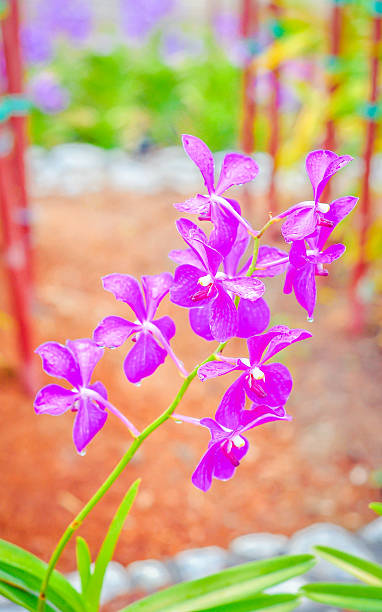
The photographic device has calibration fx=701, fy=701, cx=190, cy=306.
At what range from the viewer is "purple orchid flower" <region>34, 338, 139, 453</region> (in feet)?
2.41

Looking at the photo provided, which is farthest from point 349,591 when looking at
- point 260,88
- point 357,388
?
point 260,88

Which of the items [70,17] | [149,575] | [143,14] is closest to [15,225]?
[149,575]

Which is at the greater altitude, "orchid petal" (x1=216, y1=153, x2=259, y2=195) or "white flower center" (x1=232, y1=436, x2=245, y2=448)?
"orchid petal" (x1=216, y1=153, x2=259, y2=195)

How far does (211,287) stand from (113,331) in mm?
134

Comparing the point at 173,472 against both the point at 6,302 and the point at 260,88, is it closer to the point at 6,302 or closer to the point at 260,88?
the point at 6,302

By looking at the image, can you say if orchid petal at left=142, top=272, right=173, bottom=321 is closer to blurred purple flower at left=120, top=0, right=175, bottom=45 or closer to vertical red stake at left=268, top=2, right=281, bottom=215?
vertical red stake at left=268, top=2, right=281, bottom=215

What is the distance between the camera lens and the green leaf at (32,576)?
0.88 metres

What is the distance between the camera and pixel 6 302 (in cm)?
226

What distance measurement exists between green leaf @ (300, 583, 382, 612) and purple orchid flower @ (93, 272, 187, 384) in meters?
0.39

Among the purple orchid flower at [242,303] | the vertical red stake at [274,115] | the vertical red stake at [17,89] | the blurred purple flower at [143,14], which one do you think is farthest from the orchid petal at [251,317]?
the blurred purple flower at [143,14]

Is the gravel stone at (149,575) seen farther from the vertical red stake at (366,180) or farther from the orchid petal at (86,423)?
the vertical red stake at (366,180)

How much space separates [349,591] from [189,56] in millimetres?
3926

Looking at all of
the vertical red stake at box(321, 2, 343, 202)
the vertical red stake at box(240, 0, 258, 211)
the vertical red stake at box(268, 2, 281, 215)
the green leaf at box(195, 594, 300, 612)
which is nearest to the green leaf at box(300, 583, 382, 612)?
the green leaf at box(195, 594, 300, 612)

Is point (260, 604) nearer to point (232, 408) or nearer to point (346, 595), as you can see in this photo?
point (346, 595)
